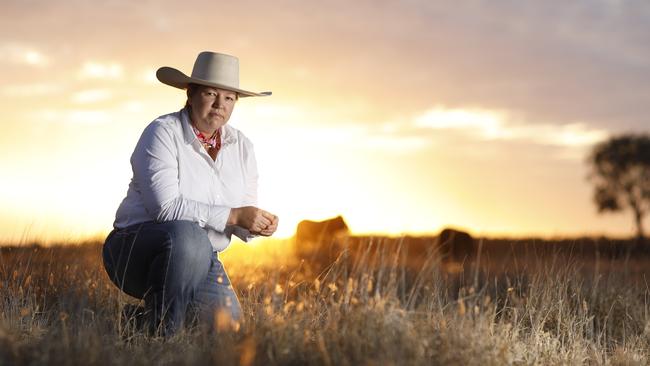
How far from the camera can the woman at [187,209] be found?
17.1ft

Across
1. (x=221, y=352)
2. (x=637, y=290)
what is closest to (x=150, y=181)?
(x=221, y=352)

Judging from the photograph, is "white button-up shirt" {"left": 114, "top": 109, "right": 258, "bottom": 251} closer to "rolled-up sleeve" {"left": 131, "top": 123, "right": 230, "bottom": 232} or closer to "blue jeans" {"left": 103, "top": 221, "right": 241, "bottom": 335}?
"rolled-up sleeve" {"left": 131, "top": 123, "right": 230, "bottom": 232}

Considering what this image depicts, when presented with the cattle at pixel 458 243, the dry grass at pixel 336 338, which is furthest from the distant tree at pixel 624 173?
the dry grass at pixel 336 338

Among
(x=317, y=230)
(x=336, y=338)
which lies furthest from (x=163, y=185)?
(x=317, y=230)

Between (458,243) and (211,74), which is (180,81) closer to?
(211,74)

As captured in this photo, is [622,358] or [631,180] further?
[631,180]

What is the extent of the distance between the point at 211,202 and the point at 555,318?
2880mm

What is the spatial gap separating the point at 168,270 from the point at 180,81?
139cm

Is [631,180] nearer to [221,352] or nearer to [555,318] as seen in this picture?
[555,318]

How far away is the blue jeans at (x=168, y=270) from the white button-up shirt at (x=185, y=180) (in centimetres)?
10

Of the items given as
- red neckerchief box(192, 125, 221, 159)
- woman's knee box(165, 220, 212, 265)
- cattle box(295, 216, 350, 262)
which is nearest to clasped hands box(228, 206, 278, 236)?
woman's knee box(165, 220, 212, 265)

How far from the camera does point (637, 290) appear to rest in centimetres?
751

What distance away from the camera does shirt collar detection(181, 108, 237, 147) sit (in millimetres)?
5523

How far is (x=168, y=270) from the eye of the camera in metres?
5.21
